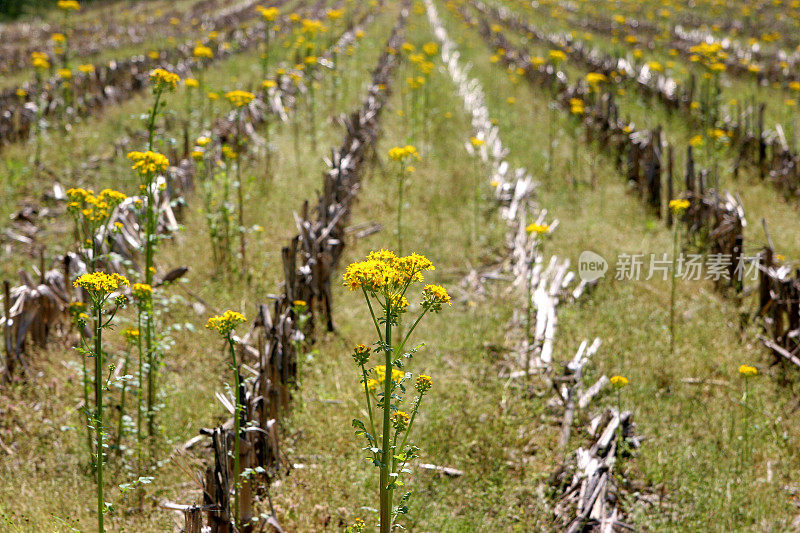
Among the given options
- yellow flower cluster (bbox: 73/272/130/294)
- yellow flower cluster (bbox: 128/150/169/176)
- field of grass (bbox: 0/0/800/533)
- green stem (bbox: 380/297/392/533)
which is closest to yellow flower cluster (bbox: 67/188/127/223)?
yellow flower cluster (bbox: 128/150/169/176)

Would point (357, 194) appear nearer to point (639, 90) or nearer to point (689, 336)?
point (689, 336)

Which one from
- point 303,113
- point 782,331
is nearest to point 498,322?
point 782,331

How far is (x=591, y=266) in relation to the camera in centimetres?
564

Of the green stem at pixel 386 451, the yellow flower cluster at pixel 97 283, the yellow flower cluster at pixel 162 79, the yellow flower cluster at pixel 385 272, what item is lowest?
the green stem at pixel 386 451

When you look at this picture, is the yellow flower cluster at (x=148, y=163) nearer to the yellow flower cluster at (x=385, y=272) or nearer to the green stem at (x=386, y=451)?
the yellow flower cluster at (x=385, y=272)

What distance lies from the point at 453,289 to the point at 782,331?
96.4 inches

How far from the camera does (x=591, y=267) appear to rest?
563cm

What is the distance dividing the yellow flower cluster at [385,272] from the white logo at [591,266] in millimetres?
3462

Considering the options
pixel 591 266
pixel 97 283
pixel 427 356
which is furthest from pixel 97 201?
pixel 591 266

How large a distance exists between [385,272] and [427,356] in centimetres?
239

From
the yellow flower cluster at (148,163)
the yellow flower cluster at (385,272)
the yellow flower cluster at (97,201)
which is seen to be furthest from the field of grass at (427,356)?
the yellow flower cluster at (148,163)

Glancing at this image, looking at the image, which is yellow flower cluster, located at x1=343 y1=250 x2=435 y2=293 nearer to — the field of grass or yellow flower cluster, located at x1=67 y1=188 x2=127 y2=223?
the field of grass

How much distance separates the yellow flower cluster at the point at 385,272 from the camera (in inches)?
87.4

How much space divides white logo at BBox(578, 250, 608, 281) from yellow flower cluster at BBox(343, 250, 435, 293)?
3.46 meters
